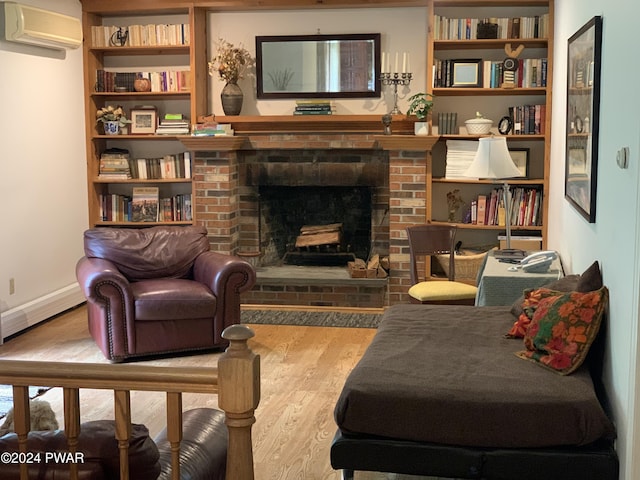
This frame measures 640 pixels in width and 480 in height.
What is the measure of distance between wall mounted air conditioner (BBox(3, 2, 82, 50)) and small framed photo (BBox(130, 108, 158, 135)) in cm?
78

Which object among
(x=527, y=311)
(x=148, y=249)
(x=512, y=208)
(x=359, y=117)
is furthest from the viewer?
(x=359, y=117)

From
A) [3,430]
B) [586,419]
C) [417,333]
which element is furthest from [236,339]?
[417,333]

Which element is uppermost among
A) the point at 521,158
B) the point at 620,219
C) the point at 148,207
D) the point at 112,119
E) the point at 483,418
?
the point at 112,119

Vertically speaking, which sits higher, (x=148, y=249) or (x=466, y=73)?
(x=466, y=73)

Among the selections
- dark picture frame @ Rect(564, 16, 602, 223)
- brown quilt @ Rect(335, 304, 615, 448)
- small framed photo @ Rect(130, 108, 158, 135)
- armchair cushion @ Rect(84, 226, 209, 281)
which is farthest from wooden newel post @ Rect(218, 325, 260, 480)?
small framed photo @ Rect(130, 108, 158, 135)

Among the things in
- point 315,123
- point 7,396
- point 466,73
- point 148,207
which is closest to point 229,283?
point 7,396

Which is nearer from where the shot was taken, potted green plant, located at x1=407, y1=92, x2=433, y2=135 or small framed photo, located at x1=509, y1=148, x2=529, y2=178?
potted green plant, located at x1=407, y1=92, x2=433, y2=135

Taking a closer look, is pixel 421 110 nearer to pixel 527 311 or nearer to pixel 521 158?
pixel 521 158

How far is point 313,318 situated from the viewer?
22.4 ft

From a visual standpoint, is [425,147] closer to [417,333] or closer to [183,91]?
[183,91]

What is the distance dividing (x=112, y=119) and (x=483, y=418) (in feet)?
16.9

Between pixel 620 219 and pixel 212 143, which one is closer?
pixel 620 219

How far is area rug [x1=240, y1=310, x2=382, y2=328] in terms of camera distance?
263 inches

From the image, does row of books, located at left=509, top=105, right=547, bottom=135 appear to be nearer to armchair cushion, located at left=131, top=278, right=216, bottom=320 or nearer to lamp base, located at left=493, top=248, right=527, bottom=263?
lamp base, located at left=493, top=248, right=527, bottom=263
